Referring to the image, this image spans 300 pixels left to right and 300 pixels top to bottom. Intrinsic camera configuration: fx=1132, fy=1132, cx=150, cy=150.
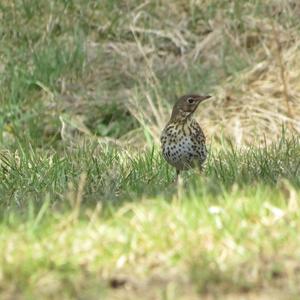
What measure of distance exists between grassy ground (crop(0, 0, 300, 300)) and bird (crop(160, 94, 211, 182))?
168 millimetres

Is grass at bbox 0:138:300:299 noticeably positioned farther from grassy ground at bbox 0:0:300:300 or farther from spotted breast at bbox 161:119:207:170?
spotted breast at bbox 161:119:207:170

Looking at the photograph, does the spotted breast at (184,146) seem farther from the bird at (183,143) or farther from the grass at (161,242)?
the grass at (161,242)

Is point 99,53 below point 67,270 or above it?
below

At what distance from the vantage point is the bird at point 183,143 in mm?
8047

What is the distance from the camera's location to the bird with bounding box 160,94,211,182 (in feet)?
26.4

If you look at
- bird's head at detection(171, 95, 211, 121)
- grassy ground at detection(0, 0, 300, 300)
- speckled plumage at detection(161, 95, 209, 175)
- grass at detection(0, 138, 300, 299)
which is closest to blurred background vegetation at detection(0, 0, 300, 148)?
grassy ground at detection(0, 0, 300, 300)

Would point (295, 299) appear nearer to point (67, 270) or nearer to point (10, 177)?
point (67, 270)

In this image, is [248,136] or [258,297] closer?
[258,297]

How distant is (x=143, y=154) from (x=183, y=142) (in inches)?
43.0

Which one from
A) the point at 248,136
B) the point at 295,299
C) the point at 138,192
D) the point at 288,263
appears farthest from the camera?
the point at 248,136

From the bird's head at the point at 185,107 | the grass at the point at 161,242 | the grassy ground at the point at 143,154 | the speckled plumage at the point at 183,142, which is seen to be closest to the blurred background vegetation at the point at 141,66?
the grassy ground at the point at 143,154

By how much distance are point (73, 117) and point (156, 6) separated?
227 centimetres

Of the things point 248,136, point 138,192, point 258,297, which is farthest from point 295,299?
point 248,136

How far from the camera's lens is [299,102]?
41.9 feet
